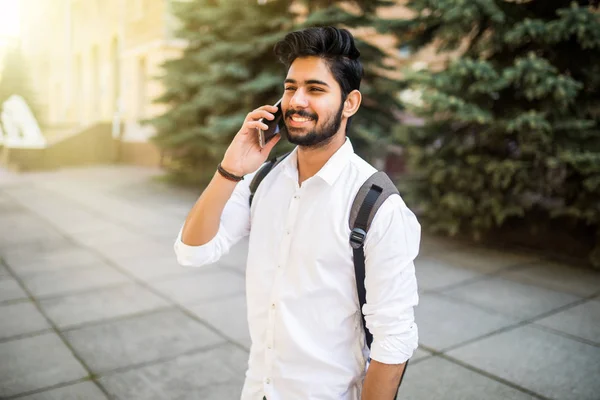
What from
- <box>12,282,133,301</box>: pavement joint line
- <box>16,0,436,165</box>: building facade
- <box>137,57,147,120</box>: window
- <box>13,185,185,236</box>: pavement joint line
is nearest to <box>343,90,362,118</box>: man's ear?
<box>12,282,133,301</box>: pavement joint line

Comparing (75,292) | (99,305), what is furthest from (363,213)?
(75,292)

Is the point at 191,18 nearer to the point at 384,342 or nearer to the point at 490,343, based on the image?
the point at 490,343

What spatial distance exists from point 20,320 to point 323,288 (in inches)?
147

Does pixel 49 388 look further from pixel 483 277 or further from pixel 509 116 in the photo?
pixel 509 116

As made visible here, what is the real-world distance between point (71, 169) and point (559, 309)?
16.7 meters

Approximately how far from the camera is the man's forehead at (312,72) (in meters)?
1.89

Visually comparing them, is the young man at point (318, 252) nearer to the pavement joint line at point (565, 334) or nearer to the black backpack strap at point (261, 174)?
the black backpack strap at point (261, 174)

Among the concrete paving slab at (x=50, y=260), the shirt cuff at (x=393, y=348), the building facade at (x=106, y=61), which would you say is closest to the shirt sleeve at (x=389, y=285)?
the shirt cuff at (x=393, y=348)

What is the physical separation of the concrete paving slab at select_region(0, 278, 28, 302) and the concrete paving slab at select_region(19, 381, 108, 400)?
2085mm

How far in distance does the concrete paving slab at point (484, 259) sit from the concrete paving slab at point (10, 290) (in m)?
4.97

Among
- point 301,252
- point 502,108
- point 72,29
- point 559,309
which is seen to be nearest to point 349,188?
point 301,252

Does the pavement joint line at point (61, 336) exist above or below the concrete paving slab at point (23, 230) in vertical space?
above

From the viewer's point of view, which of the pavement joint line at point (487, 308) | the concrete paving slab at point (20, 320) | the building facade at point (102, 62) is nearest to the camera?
the concrete paving slab at point (20, 320)

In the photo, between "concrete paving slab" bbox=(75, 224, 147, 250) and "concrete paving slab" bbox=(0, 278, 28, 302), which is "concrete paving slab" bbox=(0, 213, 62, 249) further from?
"concrete paving slab" bbox=(0, 278, 28, 302)
